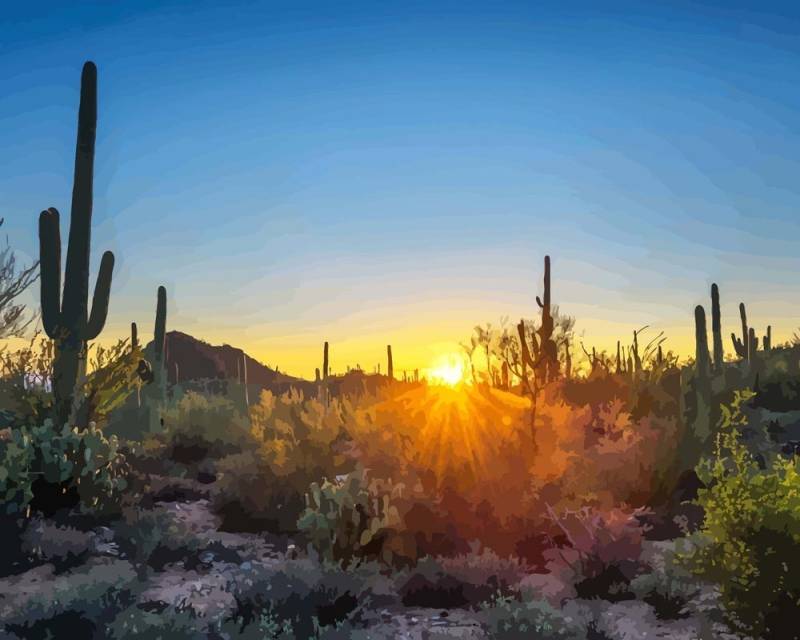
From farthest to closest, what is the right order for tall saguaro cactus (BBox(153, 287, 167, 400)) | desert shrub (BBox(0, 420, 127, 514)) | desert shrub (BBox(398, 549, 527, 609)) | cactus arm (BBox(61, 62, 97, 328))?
tall saguaro cactus (BBox(153, 287, 167, 400)), cactus arm (BBox(61, 62, 97, 328)), desert shrub (BBox(0, 420, 127, 514)), desert shrub (BBox(398, 549, 527, 609))

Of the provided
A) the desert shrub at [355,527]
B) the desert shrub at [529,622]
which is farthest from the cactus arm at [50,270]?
the desert shrub at [529,622]

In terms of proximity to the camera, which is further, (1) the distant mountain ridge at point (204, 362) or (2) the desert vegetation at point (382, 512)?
(1) the distant mountain ridge at point (204, 362)

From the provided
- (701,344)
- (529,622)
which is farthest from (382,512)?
(701,344)

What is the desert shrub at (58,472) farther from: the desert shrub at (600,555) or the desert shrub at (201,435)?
the desert shrub at (600,555)

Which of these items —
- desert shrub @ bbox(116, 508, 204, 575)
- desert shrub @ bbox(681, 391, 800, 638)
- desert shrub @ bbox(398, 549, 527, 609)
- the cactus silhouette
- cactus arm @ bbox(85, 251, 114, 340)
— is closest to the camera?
desert shrub @ bbox(681, 391, 800, 638)

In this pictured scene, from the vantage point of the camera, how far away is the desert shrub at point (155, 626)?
6.27 metres

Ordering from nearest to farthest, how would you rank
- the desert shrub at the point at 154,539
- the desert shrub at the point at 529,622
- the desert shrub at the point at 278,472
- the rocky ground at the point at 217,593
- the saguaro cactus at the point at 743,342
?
the desert shrub at the point at 529,622
the rocky ground at the point at 217,593
the desert shrub at the point at 154,539
the desert shrub at the point at 278,472
the saguaro cactus at the point at 743,342

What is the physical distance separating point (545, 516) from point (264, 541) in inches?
131

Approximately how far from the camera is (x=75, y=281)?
14844 millimetres

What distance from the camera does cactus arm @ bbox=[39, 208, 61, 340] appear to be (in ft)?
48.8

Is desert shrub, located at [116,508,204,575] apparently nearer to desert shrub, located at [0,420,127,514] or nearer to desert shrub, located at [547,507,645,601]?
desert shrub, located at [0,420,127,514]

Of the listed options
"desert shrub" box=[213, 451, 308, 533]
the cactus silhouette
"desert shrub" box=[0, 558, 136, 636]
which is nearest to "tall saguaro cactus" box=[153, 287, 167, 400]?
"desert shrub" box=[213, 451, 308, 533]

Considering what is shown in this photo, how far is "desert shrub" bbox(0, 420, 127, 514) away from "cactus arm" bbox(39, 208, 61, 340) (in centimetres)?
332

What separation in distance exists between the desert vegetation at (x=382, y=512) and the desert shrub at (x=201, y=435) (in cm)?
9
